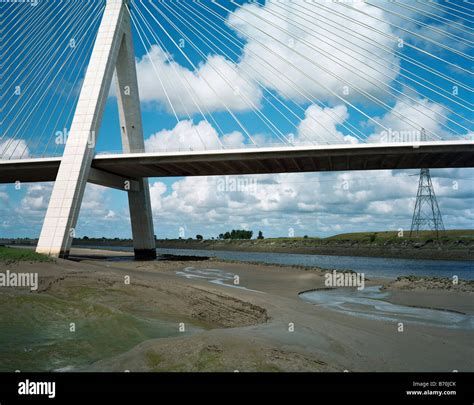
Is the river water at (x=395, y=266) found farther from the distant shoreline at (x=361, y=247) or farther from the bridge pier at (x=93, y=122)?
the bridge pier at (x=93, y=122)

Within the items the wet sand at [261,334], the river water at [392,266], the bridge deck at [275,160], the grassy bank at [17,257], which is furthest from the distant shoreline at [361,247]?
the grassy bank at [17,257]

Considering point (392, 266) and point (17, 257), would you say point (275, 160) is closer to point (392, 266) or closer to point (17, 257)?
point (392, 266)

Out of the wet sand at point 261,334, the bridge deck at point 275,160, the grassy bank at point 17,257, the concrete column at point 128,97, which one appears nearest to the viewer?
the wet sand at point 261,334

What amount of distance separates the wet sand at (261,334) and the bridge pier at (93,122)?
13850mm

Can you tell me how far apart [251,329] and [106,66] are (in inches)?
1289

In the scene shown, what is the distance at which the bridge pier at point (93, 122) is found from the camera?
34.4 metres

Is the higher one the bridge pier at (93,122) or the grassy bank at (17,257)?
the bridge pier at (93,122)

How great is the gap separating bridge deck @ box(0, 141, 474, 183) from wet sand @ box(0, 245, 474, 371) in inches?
659

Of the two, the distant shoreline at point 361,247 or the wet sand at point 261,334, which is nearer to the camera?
the wet sand at point 261,334

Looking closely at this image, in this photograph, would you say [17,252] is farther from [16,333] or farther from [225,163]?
[225,163]

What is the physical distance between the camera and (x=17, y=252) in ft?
79.8

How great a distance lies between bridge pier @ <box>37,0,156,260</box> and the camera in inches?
1353

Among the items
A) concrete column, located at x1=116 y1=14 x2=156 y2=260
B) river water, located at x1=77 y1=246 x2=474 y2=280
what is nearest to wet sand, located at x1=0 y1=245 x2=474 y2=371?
river water, located at x1=77 y1=246 x2=474 y2=280

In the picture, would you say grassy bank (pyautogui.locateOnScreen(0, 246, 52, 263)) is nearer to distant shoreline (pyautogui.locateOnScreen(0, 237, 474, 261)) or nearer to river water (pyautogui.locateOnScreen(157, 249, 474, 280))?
river water (pyautogui.locateOnScreen(157, 249, 474, 280))
